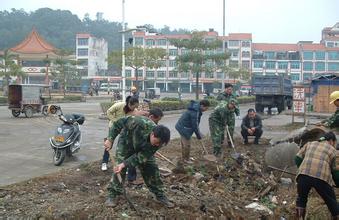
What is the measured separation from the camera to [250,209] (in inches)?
254

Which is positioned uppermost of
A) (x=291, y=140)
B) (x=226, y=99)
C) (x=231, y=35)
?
(x=231, y=35)

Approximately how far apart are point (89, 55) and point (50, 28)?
1035 inches

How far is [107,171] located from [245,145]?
463 centimetres

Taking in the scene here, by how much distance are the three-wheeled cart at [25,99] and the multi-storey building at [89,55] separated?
A: 55.8 metres

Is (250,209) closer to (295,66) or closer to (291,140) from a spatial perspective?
(291,140)

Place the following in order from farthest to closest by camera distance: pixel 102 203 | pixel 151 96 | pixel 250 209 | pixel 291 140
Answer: pixel 151 96, pixel 291 140, pixel 250 209, pixel 102 203

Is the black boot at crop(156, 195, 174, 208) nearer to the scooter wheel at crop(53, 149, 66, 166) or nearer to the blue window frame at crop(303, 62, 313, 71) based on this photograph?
the scooter wheel at crop(53, 149, 66, 166)

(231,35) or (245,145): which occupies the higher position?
(231,35)

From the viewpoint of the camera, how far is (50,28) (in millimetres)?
100312

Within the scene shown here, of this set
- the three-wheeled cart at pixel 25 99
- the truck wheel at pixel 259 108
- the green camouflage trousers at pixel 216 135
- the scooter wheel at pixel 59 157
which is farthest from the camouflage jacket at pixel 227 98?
the truck wheel at pixel 259 108

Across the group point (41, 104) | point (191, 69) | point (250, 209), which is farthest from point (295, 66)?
point (250, 209)

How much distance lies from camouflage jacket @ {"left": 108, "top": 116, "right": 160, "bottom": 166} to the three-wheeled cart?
16988 millimetres

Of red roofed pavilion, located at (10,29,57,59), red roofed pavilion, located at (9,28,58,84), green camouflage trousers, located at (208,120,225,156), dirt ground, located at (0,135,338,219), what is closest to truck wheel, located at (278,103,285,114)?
green camouflage trousers, located at (208,120,225,156)

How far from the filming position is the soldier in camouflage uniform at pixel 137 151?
5.30 meters
